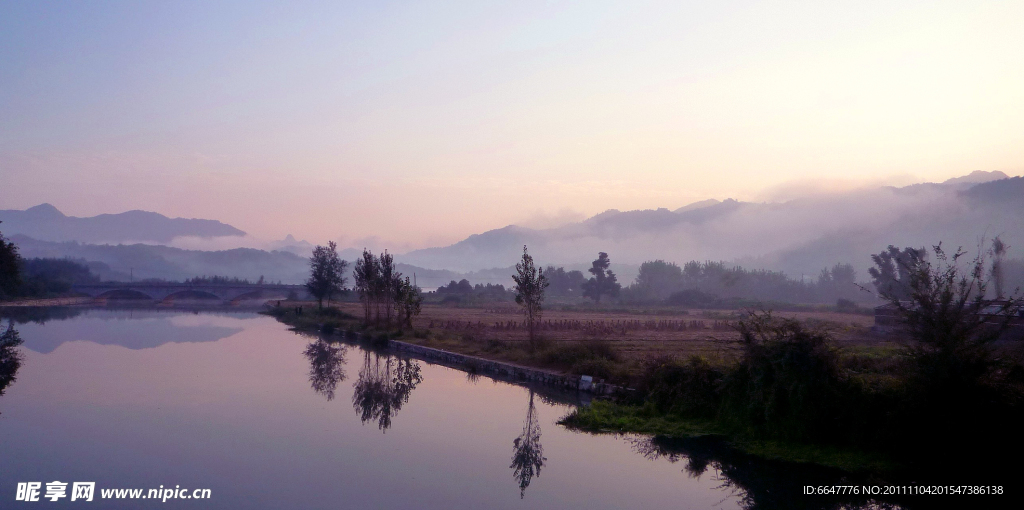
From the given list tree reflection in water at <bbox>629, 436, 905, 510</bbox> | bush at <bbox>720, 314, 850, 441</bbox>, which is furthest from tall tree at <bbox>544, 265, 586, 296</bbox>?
tree reflection in water at <bbox>629, 436, 905, 510</bbox>

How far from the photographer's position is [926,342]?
10.3 meters

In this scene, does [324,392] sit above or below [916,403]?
below

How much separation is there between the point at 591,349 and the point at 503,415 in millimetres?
5935

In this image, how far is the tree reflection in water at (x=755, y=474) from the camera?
879 cm

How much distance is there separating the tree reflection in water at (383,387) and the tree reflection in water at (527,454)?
3.12 meters

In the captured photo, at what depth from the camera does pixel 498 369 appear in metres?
22.3

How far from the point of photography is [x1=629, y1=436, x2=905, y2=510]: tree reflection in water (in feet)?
28.8

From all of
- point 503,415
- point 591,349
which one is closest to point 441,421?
point 503,415

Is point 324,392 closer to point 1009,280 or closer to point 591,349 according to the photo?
point 591,349

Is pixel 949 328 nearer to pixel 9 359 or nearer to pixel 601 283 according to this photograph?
pixel 9 359

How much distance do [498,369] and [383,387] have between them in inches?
193

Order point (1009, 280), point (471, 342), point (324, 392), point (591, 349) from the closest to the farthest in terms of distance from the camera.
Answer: point (324, 392)
point (591, 349)
point (471, 342)
point (1009, 280)

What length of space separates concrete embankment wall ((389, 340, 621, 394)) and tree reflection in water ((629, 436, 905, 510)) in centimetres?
441

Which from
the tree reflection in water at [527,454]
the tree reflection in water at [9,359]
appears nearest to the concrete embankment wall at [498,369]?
the tree reflection in water at [527,454]
